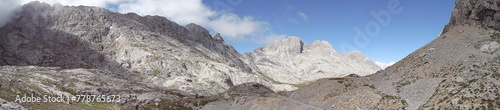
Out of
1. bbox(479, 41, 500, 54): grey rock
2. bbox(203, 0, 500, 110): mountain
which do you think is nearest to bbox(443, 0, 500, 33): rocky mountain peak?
bbox(203, 0, 500, 110): mountain

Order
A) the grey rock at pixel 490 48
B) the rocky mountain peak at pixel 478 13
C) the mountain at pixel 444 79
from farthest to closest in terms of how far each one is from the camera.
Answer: the rocky mountain peak at pixel 478 13 → the grey rock at pixel 490 48 → the mountain at pixel 444 79

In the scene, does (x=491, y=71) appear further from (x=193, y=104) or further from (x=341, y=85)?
(x=193, y=104)

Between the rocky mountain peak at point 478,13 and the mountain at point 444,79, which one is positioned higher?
the rocky mountain peak at point 478,13

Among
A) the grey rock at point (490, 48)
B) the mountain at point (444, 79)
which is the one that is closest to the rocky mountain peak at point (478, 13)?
the mountain at point (444, 79)

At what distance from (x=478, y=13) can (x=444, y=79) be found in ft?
127

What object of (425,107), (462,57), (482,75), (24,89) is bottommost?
(425,107)

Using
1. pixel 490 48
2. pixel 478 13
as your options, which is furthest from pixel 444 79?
pixel 478 13

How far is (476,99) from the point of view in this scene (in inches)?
1837

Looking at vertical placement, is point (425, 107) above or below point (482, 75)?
below

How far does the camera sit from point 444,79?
6106 cm

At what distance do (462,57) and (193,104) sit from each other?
10782 cm

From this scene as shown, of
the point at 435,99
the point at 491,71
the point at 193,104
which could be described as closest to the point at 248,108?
the point at 193,104

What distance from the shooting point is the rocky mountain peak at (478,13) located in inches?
3147

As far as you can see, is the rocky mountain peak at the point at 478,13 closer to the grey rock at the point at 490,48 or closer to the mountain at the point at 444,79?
the mountain at the point at 444,79
